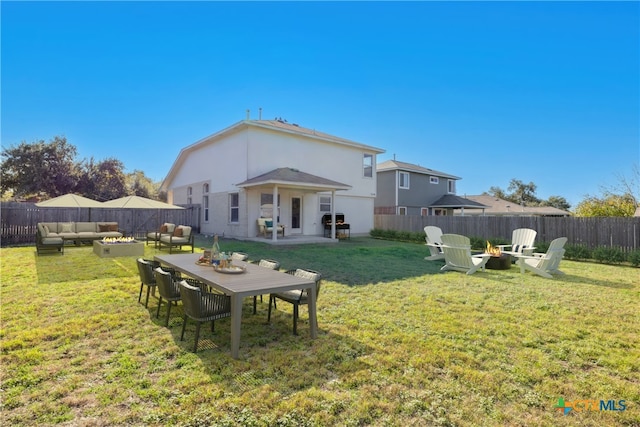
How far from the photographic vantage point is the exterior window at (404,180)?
24.4 meters

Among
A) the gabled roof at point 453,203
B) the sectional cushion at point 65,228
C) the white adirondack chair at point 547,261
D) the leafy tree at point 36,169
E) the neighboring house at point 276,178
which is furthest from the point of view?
the gabled roof at point 453,203

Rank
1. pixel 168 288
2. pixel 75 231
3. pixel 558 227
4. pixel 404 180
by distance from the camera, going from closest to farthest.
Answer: pixel 168 288 < pixel 558 227 < pixel 75 231 < pixel 404 180

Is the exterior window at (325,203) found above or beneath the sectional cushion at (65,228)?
above

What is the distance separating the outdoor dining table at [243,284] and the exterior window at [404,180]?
69.1 ft

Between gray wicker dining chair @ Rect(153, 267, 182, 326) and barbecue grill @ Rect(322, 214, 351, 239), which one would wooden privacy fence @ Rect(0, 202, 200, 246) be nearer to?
barbecue grill @ Rect(322, 214, 351, 239)

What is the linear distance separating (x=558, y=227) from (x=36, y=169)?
3417 cm

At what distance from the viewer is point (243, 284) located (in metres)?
3.74

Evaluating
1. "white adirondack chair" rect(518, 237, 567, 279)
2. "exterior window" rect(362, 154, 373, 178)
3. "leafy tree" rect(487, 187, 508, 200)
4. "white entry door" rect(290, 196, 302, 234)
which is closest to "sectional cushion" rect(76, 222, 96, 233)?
"white entry door" rect(290, 196, 302, 234)

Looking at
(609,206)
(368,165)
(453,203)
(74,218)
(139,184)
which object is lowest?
(74,218)

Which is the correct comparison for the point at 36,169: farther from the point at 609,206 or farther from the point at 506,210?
the point at 506,210

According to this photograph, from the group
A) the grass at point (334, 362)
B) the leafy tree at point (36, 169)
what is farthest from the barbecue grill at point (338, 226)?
the leafy tree at point (36, 169)

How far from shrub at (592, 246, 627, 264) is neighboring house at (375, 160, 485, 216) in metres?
13.7

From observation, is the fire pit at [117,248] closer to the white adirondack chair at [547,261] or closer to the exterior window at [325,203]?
the exterior window at [325,203]

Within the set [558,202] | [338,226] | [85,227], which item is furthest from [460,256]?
[558,202]
